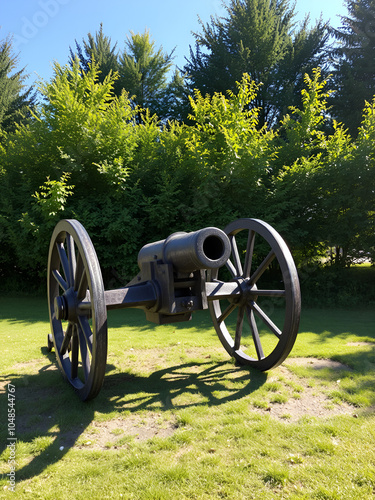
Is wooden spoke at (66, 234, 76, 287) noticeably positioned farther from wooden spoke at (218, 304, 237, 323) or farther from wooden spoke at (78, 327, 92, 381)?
wooden spoke at (218, 304, 237, 323)

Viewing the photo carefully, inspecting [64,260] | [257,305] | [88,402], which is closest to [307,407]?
[257,305]

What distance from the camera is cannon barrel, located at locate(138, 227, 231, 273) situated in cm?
323

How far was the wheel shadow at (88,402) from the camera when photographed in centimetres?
272

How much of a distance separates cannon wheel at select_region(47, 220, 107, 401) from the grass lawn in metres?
0.30

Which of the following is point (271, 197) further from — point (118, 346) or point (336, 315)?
point (118, 346)

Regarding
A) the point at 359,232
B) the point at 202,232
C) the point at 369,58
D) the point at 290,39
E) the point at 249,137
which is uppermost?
the point at 290,39

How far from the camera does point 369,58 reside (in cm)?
1775

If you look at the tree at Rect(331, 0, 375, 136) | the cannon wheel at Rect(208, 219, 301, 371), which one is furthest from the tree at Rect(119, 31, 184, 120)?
the cannon wheel at Rect(208, 219, 301, 371)

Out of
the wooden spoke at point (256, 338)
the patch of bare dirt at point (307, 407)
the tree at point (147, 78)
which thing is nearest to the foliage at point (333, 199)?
the wooden spoke at point (256, 338)

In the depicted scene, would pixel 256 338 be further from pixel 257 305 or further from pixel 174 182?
pixel 174 182

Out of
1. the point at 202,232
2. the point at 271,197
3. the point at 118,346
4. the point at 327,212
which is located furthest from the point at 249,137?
the point at 202,232

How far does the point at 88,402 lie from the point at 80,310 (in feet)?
2.85

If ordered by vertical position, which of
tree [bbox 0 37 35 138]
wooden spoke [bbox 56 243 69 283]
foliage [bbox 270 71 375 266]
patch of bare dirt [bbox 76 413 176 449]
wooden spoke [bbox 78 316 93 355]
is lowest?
patch of bare dirt [bbox 76 413 176 449]

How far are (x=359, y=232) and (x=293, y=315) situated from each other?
7.52 metres
